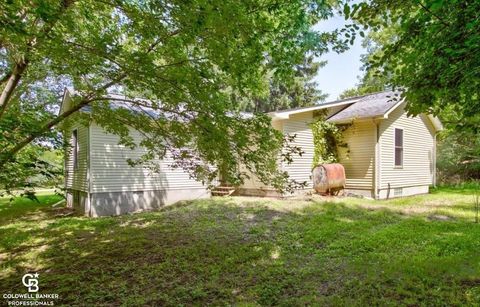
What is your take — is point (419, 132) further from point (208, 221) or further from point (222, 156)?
point (222, 156)

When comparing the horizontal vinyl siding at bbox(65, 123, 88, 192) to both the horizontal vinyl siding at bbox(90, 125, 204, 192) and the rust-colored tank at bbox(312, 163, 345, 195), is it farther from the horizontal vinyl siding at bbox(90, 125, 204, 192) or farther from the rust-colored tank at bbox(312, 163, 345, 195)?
the rust-colored tank at bbox(312, 163, 345, 195)

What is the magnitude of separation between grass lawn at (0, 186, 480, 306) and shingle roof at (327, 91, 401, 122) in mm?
3823

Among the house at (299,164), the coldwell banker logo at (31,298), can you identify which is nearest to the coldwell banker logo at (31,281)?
the coldwell banker logo at (31,298)

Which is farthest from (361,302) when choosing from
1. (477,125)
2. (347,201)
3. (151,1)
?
(347,201)

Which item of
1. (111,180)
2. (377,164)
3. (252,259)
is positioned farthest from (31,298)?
(377,164)

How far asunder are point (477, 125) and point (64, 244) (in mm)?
7333

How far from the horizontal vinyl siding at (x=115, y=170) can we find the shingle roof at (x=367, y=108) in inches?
279

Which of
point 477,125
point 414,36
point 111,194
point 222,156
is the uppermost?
point 414,36

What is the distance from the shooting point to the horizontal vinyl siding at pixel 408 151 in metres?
11.4

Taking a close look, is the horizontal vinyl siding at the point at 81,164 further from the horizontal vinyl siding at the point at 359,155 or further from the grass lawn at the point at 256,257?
the horizontal vinyl siding at the point at 359,155

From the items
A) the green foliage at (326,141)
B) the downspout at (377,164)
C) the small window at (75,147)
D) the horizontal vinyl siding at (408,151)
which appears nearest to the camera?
the small window at (75,147)

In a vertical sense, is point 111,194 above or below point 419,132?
below

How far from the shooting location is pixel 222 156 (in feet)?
13.6

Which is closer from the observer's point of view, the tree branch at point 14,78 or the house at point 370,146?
the tree branch at point 14,78
